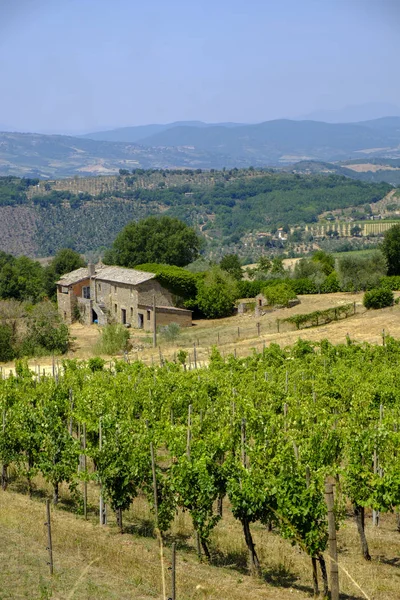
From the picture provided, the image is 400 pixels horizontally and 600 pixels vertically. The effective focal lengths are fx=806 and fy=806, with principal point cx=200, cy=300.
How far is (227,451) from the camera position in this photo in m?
20.4

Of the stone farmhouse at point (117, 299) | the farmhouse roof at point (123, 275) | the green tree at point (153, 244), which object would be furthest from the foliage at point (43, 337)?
the green tree at point (153, 244)

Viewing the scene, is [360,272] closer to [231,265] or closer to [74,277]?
[231,265]

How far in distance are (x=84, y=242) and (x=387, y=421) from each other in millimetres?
158950

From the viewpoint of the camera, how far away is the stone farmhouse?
5403 cm

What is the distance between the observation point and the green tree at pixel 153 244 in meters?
72.0

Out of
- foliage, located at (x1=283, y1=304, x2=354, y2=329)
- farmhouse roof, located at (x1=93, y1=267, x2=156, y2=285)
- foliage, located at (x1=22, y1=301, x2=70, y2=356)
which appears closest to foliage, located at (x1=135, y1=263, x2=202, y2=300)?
farmhouse roof, located at (x1=93, y1=267, x2=156, y2=285)

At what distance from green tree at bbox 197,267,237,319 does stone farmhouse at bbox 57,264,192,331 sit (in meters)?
2.13

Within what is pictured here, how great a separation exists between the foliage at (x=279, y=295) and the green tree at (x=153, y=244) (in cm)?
1774

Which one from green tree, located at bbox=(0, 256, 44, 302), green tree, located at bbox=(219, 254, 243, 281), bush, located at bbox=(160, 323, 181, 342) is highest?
green tree, located at bbox=(219, 254, 243, 281)

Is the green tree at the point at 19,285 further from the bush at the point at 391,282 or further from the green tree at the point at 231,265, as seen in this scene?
the bush at the point at 391,282

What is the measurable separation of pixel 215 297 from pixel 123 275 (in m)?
6.62

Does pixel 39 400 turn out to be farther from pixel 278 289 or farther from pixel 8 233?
pixel 8 233

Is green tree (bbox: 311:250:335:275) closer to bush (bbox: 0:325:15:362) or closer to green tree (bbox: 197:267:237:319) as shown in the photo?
green tree (bbox: 197:267:237:319)

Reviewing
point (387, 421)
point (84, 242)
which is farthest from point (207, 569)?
point (84, 242)
